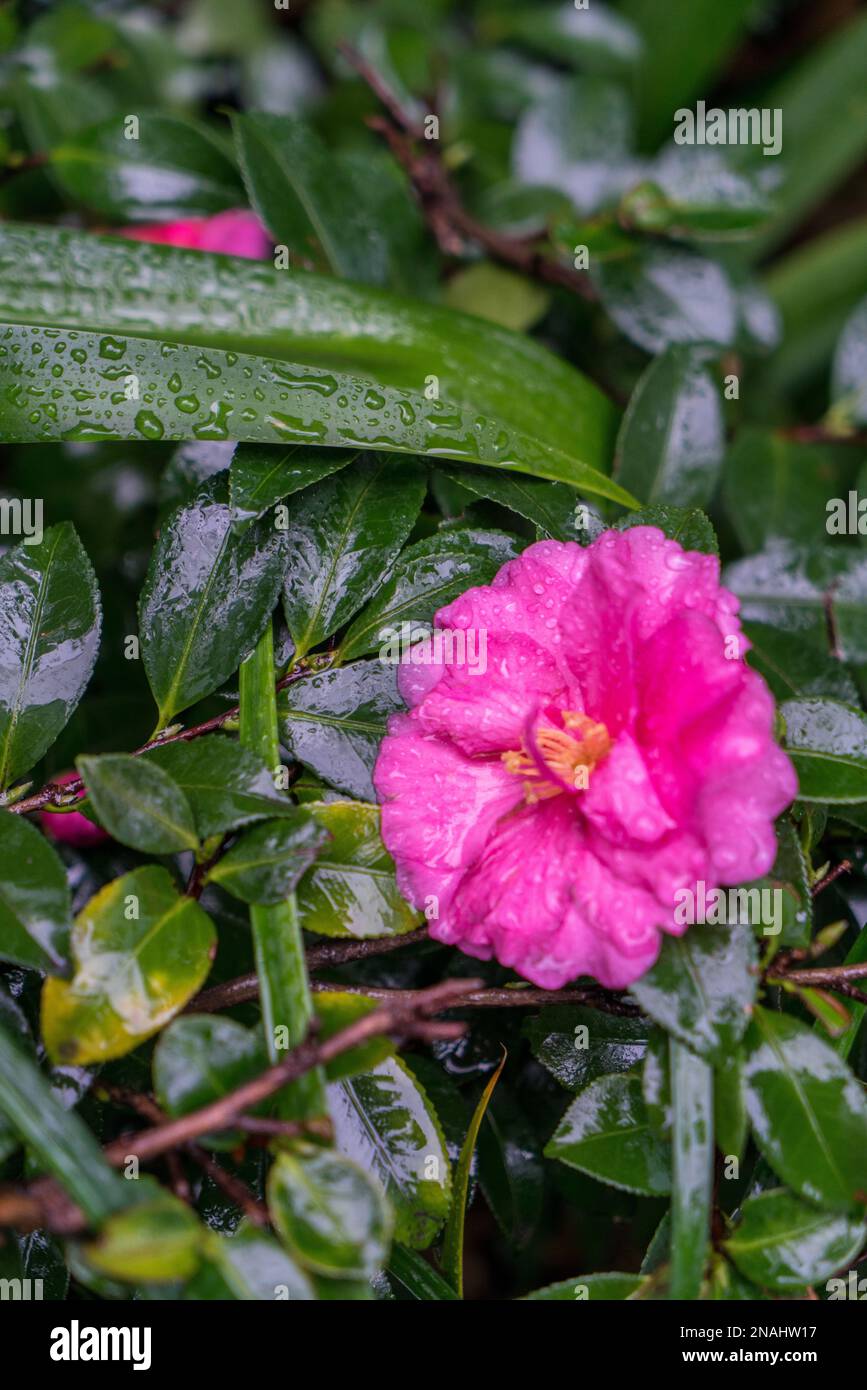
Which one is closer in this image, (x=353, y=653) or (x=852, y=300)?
(x=353, y=653)

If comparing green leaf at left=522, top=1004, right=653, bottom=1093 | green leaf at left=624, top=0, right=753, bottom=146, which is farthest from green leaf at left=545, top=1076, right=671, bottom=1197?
green leaf at left=624, top=0, right=753, bottom=146

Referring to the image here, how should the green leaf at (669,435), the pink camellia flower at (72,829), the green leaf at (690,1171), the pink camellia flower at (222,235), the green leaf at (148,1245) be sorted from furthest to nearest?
the pink camellia flower at (222,235), the green leaf at (669,435), the pink camellia flower at (72,829), the green leaf at (690,1171), the green leaf at (148,1245)

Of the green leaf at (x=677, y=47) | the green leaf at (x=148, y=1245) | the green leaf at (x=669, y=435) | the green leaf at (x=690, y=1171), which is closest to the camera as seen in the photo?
the green leaf at (x=148, y=1245)

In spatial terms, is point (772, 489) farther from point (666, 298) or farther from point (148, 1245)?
point (148, 1245)

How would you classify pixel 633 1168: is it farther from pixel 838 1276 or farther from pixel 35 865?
pixel 35 865

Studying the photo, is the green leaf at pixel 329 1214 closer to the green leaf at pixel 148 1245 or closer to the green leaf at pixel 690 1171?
the green leaf at pixel 148 1245

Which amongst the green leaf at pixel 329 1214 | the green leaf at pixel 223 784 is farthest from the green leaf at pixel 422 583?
the green leaf at pixel 329 1214
